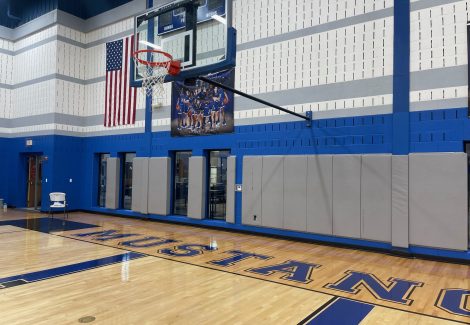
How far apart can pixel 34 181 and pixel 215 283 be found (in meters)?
12.2

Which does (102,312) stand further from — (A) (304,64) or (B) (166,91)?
(B) (166,91)

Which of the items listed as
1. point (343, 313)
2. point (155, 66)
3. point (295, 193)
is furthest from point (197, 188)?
point (343, 313)

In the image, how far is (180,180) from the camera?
1166 cm

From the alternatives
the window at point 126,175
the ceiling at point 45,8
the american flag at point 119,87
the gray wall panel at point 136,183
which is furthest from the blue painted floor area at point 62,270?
the ceiling at point 45,8

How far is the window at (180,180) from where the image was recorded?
11523 mm

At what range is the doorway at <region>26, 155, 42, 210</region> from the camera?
14188mm

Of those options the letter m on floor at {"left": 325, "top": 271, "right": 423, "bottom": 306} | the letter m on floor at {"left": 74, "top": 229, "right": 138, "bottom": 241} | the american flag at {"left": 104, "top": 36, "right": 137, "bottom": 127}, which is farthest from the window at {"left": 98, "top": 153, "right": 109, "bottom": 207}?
the letter m on floor at {"left": 325, "top": 271, "right": 423, "bottom": 306}

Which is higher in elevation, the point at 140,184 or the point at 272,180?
the point at 272,180

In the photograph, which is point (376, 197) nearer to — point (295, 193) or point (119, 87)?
point (295, 193)

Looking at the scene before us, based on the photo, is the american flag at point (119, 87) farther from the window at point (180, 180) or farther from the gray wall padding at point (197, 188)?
the gray wall padding at point (197, 188)

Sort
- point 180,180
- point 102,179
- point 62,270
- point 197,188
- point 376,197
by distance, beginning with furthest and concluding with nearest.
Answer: point 102,179 → point 180,180 → point 197,188 → point 376,197 → point 62,270

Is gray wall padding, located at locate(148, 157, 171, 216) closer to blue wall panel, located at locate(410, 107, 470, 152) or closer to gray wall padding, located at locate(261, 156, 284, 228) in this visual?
gray wall padding, located at locate(261, 156, 284, 228)

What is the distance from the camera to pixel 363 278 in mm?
5602

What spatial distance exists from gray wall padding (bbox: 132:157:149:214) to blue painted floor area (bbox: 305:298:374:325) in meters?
8.27
